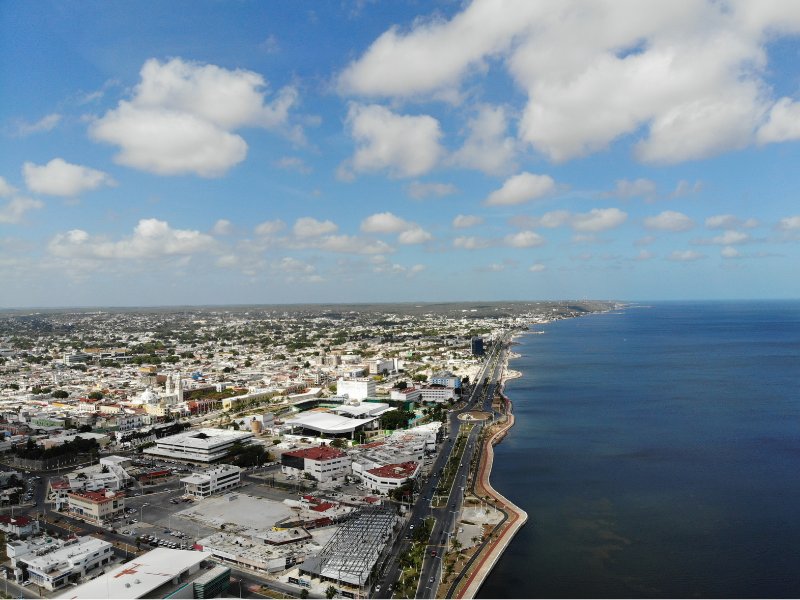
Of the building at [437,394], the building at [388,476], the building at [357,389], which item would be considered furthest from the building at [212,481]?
the building at [437,394]

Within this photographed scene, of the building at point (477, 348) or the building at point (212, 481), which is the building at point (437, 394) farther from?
the building at point (477, 348)

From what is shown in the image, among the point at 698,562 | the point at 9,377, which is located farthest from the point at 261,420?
the point at 9,377

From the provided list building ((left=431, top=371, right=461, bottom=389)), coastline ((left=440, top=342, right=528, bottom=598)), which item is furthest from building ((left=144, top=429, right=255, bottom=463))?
building ((left=431, top=371, right=461, bottom=389))

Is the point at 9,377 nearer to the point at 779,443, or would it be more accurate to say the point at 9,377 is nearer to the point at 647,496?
the point at 647,496

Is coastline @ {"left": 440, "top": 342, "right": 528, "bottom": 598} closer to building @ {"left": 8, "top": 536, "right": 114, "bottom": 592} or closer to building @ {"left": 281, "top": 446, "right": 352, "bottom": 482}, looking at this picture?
building @ {"left": 281, "top": 446, "right": 352, "bottom": 482}

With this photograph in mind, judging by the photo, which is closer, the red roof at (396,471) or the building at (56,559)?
the building at (56,559)

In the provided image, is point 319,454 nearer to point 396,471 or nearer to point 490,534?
point 396,471
